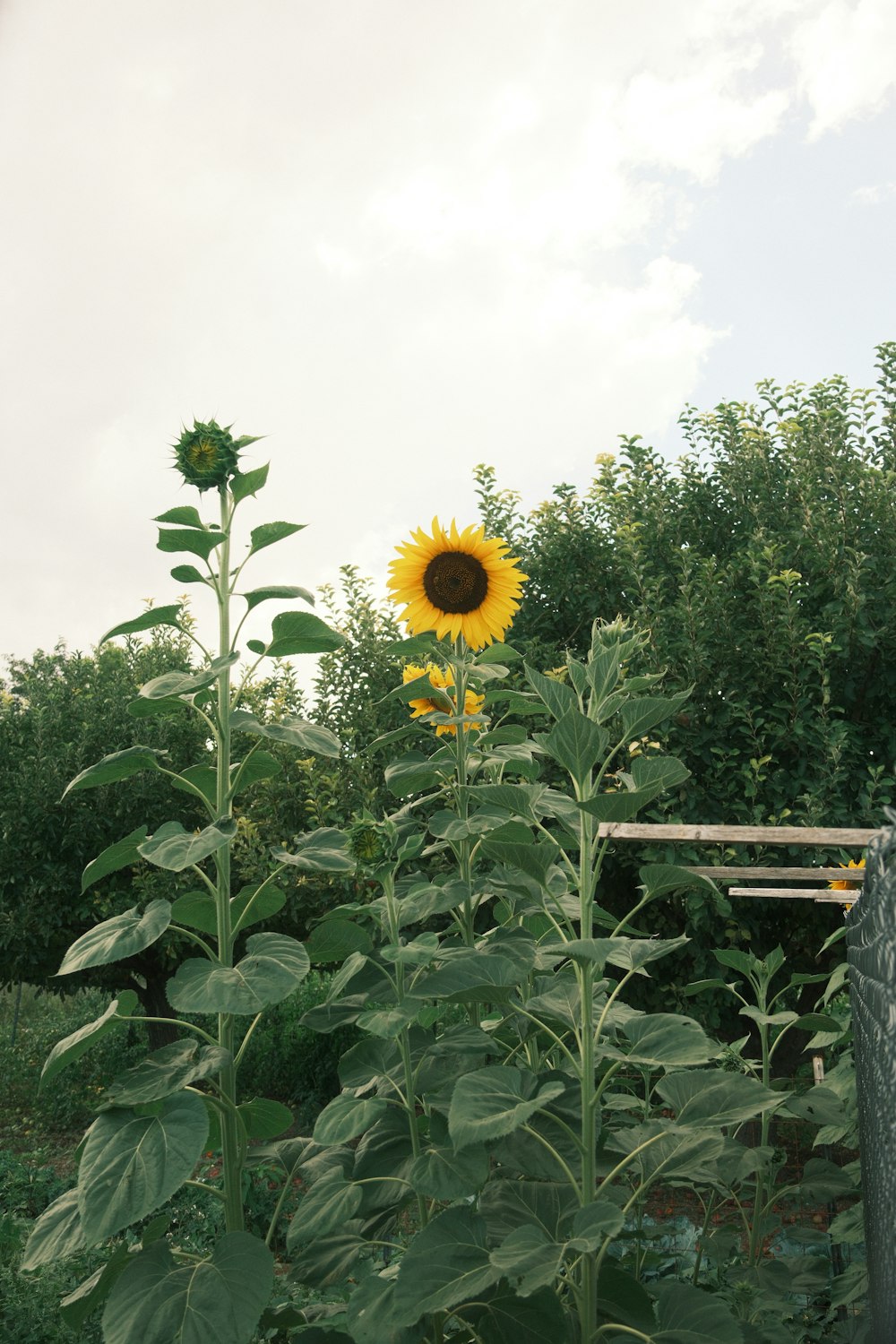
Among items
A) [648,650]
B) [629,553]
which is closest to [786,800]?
[648,650]

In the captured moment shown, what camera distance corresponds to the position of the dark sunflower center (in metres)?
2.61

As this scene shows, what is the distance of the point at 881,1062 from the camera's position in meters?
0.99

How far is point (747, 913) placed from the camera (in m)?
5.43

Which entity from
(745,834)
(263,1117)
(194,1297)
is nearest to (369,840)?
(263,1117)

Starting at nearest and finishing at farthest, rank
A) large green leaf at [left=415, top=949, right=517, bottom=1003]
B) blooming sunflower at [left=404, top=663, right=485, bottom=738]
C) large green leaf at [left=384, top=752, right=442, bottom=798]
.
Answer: large green leaf at [left=415, top=949, right=517, bottom=1003] < large green leaf at [left=384, top=752, right=442, bottom=798] < blooming sunflower at [left=404, top=663, right=485, bottom=738]

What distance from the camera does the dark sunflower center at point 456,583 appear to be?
261cm

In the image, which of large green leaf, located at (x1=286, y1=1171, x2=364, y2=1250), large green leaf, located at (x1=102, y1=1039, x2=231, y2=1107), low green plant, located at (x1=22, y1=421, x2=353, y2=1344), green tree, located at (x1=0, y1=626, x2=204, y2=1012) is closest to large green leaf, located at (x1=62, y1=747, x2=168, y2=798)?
low green plant, located at (x1=22, y1=421, x2=353, y2=1344)

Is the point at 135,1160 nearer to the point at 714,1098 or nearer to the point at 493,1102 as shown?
the point at 493,1102

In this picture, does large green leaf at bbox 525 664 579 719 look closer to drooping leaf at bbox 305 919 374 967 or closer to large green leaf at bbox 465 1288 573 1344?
drooping leaf at bbox 305 919 374 967

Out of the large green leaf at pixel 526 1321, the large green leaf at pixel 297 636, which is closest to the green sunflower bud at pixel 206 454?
the large green leaf at pixel 297 636

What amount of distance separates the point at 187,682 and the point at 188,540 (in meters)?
0.28

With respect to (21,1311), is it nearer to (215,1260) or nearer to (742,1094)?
(215,1260)

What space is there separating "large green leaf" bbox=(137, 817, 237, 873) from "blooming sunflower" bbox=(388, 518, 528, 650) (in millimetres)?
880

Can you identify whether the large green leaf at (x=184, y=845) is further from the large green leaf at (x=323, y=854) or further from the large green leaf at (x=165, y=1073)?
the large green leaf at (x=165, y=1073)
